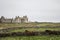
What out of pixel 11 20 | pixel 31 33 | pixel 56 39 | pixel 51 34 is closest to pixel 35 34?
pixel 31 33

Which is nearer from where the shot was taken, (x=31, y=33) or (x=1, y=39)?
(x=1, y=39)

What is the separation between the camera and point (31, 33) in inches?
834

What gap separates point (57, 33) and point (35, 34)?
9.31ft

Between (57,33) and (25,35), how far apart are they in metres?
3.94

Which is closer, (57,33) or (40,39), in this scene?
(40,39)

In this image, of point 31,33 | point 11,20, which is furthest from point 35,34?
point 11,20

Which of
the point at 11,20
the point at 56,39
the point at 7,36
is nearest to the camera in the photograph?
the point at 56,39

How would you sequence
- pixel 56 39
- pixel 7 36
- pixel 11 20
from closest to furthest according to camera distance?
pixel 56 39 < pixel 7 36 < pixel 11 20

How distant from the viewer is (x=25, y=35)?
21.2 meters

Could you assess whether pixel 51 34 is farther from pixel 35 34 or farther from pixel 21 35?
pixel 21 35

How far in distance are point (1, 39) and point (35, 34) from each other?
4.48m

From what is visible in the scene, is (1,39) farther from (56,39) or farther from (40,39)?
(56,39)

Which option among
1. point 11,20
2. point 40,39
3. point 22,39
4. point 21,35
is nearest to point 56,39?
point 40,39

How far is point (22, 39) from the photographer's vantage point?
1822cm
